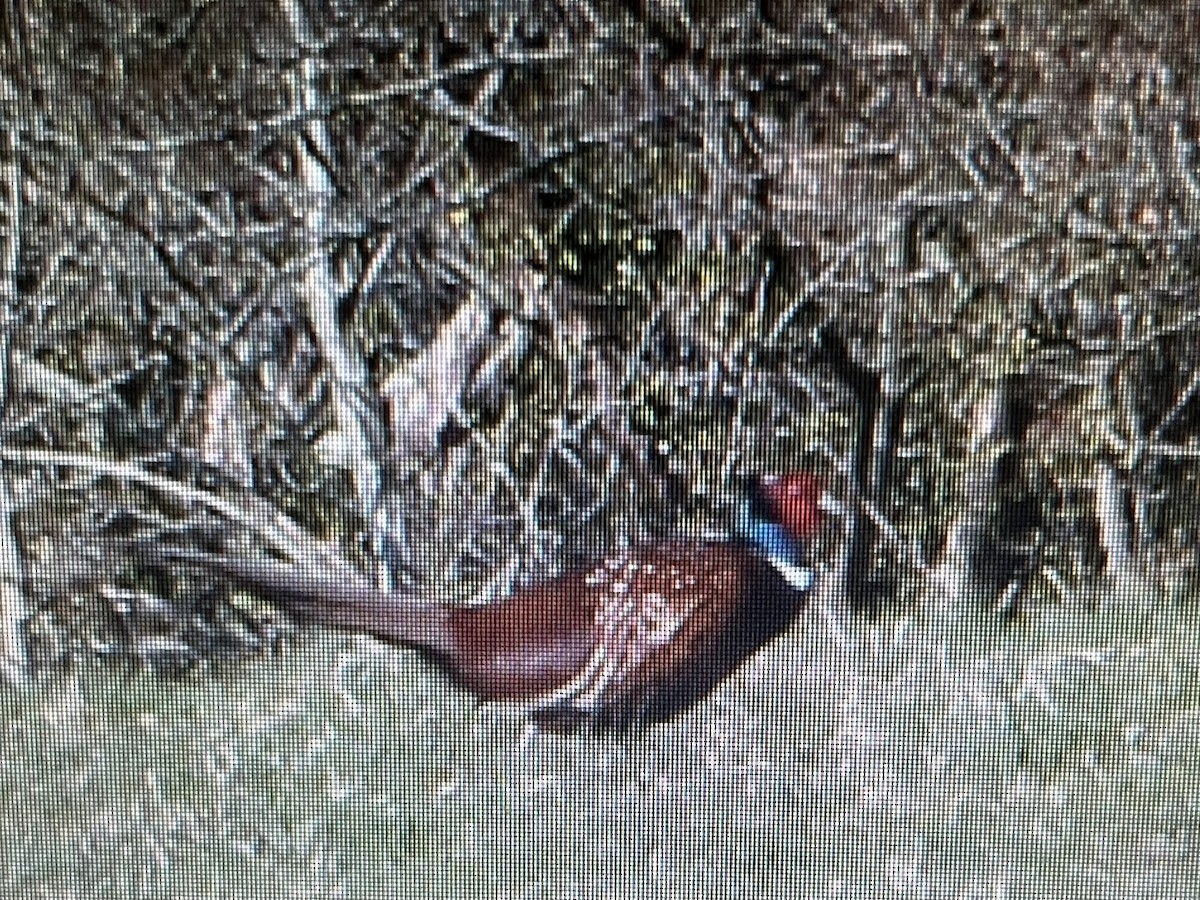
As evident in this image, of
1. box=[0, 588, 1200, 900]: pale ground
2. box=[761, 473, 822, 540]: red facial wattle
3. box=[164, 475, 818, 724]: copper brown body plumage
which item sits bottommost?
box=[0, 588, 1200, 900]: pale ground

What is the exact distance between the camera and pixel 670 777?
838mm

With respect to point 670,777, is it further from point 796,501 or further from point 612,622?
point 796,501

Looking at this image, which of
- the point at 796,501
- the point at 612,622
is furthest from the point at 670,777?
the point at 796,501

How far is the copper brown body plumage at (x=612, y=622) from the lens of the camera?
0.81 m

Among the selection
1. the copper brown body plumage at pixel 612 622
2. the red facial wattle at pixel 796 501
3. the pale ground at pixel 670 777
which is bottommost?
the pale ground at pixel 670 777

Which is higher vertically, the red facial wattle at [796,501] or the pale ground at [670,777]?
the red facial wattle at [796,501]

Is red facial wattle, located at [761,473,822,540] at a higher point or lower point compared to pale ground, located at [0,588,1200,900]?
higher

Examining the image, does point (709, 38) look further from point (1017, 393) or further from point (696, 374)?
point (1017, 393)

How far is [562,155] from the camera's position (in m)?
0.76

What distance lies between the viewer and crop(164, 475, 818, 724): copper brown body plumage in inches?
31.8

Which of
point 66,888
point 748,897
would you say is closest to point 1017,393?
point 748,897

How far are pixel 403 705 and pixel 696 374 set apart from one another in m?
0.40

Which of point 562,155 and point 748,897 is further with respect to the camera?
point 748,897

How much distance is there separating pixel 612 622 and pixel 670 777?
6.1 inches
